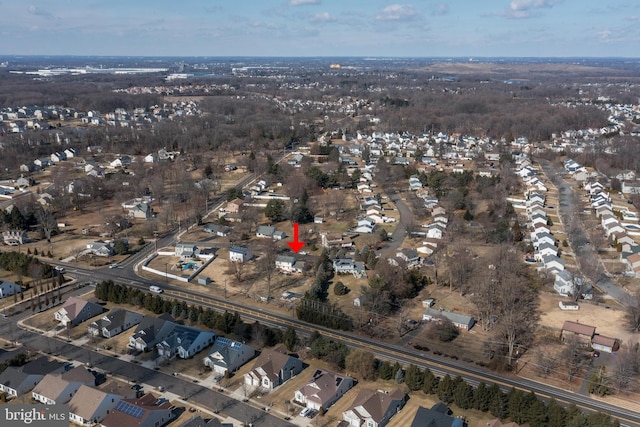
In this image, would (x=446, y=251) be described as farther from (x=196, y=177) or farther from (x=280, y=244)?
(x=196, y=177)

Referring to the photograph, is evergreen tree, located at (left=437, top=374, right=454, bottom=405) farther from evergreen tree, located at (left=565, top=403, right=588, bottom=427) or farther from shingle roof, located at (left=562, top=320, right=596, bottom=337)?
shingle roof, located at (left=562, top=320, right=596, bottom=337)

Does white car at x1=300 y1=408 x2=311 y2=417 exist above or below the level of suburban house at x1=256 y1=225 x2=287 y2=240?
below

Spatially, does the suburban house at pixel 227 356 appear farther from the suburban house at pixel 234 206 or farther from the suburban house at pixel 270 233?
the suburban house at pixel 234 206

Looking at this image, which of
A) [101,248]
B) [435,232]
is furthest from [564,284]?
[101,248]

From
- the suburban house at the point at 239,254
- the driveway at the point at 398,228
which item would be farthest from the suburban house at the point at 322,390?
the driveway at the point at 398,228

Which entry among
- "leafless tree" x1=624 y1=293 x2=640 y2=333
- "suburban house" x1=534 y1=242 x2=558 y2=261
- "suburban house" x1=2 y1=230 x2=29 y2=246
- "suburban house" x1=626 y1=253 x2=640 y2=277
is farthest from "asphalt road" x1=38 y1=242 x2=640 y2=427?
"suburban house" x1=626 y1=253 x2=640 y2=277

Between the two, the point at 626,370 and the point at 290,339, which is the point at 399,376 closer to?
the point at 290,339
